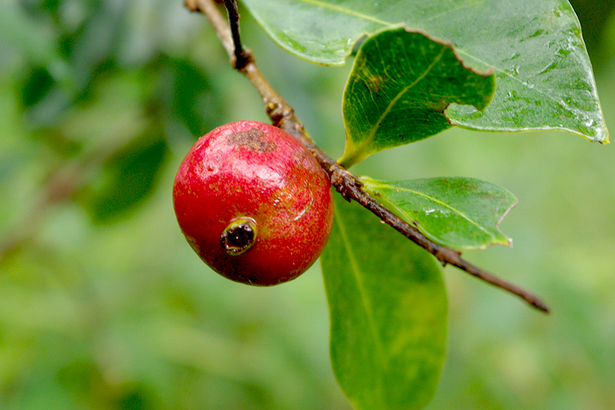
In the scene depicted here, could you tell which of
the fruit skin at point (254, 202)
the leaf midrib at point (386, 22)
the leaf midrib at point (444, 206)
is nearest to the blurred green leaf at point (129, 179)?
the leaf midrib at point (386, 22)

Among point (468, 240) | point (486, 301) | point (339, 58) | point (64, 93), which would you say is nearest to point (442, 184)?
point (468, 240)

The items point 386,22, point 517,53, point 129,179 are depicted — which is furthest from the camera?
point 129,179

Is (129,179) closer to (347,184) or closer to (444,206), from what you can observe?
(347,184)

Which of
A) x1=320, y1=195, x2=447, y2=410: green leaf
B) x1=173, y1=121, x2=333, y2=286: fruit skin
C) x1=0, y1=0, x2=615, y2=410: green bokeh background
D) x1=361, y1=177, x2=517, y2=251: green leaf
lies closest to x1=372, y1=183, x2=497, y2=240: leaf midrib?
x1=361, y1=177, x2=517, y2=251: green leaf

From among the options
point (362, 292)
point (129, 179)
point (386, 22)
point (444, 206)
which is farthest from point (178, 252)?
point (444, 206)

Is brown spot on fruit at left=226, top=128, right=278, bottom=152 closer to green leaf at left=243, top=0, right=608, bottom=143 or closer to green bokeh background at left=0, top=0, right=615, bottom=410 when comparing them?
green leaf at left=243, top=0, right=608, bottom=143

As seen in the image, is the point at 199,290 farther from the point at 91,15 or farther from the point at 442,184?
the point at 442,184

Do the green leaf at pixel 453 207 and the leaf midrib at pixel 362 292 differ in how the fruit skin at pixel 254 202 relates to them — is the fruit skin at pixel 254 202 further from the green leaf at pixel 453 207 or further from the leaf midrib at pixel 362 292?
the leaf midrib at pixel 362 292
